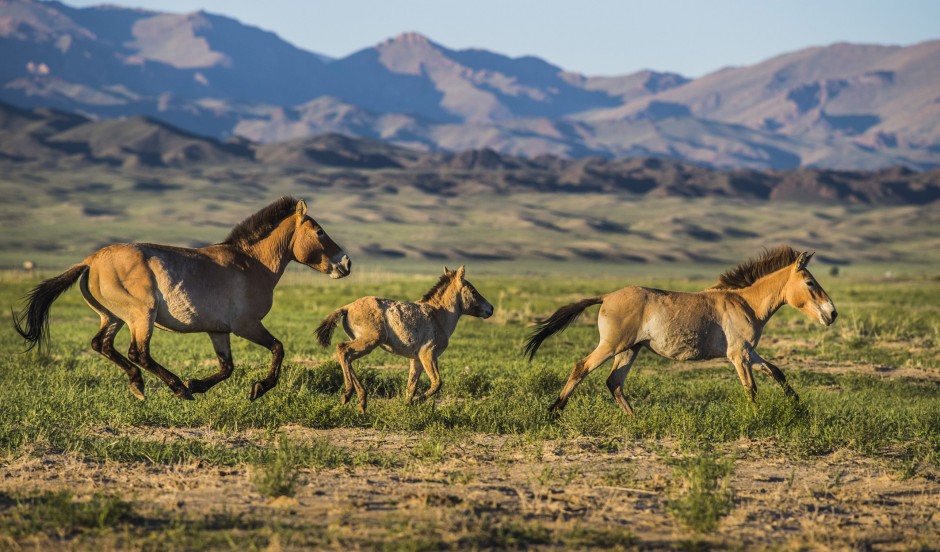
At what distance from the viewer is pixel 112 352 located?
11.5 meters

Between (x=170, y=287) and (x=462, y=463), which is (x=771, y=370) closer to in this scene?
(x=462, y=463)

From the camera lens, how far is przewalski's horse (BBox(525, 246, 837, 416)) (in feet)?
38.5

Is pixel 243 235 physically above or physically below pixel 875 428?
above

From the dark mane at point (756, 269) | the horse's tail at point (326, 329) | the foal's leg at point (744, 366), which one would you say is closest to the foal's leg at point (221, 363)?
the horse's tail at point (326, 329)

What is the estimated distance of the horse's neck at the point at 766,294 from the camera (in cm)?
1243

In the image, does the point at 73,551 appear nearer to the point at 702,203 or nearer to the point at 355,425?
the point at 355,425

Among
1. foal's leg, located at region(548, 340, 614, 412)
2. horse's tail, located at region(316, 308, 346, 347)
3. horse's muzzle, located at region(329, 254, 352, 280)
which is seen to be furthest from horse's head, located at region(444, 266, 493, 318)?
foal's leg, located at region(548, 340, 614, 412)

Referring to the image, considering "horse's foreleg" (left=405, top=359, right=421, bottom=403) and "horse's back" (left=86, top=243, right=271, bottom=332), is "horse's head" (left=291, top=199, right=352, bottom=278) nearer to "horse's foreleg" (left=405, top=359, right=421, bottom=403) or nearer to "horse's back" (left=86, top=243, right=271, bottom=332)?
"horse's back" (left=86, top=243, right=271, bottom=332)

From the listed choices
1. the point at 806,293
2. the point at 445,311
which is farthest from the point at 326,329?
the point at 806,293

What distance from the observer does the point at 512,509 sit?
7758 millimetres

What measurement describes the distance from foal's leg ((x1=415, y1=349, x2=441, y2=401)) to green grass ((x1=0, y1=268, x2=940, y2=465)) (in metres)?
0.36

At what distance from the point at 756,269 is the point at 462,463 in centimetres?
511

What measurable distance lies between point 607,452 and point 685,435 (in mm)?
971

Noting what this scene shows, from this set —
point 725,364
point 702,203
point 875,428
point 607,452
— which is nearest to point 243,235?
point 607,452
